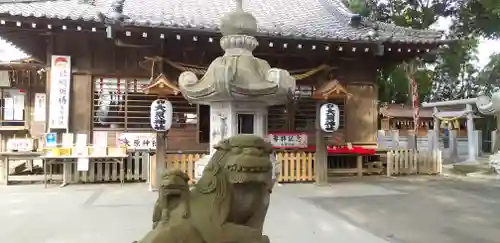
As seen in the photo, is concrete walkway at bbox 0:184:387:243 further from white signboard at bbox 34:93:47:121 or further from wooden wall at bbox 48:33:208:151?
white signboard at bbox 34:93:47:121

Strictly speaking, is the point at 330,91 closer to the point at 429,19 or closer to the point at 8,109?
the point at 8,109

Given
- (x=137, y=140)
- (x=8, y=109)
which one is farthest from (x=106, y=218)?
(x=8, y=109)

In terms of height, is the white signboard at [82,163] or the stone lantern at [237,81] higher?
the stone lantern at [237,81]

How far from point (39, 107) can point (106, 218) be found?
838 cm

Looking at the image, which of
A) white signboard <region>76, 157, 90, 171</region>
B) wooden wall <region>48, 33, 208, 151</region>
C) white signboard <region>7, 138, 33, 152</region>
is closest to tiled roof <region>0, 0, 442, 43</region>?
wooden wall <region>48, 33, 208, 151</region>

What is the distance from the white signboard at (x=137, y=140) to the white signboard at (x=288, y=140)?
11.2 feet

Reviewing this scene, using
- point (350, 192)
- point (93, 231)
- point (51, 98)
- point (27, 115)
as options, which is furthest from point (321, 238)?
point (27, 115)

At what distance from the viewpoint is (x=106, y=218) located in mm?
6676

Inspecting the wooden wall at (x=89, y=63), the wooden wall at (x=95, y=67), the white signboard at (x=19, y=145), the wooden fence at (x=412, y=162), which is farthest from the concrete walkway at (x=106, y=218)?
the wooden fence at (x=412, y=162)

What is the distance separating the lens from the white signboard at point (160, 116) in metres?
9.26

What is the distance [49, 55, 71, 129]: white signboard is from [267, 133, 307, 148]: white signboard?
18.5 ft

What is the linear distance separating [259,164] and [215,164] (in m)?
0.37

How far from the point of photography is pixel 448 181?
1188cm

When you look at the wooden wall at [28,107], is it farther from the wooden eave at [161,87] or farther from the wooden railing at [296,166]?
the wooden railing at [296,166]
